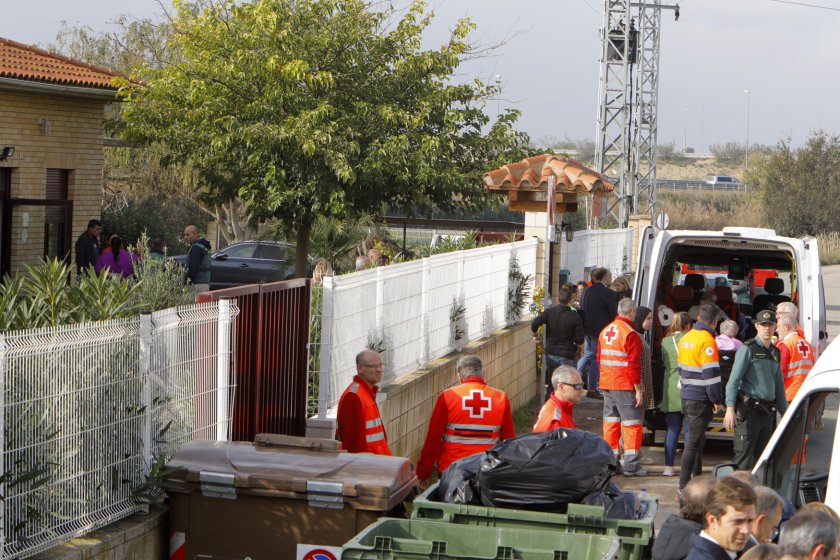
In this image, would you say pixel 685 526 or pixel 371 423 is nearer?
pixel 685 526

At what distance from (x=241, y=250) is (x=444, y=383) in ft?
53.7

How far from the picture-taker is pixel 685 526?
5.28 metres

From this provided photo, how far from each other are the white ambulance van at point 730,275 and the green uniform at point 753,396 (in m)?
1.73

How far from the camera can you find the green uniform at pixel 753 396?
10.2m

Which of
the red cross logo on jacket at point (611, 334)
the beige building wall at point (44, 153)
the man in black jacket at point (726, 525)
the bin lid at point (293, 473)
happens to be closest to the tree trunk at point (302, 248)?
the beige building wall at point (44, 153)

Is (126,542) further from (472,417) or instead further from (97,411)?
(472,417)

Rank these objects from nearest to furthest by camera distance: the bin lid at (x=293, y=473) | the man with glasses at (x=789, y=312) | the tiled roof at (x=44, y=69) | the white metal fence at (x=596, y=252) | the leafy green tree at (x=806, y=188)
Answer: the bin lid at (x=293, y=473) → the man with glasses at (x=789, y=312) → the tiled roof at (x=44, y=69) → the white metal fence at (x=596, y=252) → the leafy green tree at (x=806, y=188)

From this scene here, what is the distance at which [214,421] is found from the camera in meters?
7.20

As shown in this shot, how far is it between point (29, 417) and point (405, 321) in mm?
5724

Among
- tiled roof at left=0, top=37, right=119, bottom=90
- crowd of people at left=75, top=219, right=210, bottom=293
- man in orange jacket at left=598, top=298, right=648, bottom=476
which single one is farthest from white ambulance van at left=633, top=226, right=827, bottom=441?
tiled roof at left=0, top=37, right=119, bottom=90

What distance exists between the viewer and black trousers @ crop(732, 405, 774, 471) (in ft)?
33.3

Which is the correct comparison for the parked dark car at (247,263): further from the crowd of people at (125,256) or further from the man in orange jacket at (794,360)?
the man in orange jacket at (794,360)

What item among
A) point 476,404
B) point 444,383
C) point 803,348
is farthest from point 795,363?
point 476,404

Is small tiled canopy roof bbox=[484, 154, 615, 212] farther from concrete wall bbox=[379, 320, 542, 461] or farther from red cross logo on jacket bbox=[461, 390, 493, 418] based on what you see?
red cross logo on jacket bbox=[461, 390, 493, 418]
